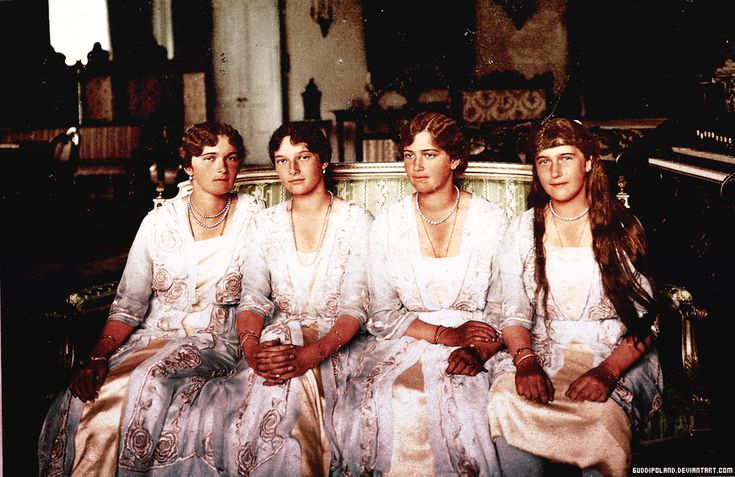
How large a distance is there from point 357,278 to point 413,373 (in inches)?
19.0

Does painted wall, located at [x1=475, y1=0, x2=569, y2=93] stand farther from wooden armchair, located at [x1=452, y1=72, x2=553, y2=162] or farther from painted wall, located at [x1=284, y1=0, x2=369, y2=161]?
wooden armchair, located at [x1=452, y1=72, x2=553, y2=162]

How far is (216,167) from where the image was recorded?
8.58ft

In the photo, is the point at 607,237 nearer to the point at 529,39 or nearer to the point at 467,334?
the point at 467,334

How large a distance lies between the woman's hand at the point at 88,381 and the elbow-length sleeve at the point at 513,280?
4.80 feet

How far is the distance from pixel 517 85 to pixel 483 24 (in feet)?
5.33

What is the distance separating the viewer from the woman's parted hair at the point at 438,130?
244 centimetres

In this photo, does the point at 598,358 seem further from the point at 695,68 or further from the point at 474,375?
the point at 695,68

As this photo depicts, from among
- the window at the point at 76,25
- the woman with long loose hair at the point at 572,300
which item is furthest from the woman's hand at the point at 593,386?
the window at the point at 76,25

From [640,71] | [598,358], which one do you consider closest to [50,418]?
[598,358]

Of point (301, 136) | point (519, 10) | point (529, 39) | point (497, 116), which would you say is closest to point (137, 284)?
point (301, 136)

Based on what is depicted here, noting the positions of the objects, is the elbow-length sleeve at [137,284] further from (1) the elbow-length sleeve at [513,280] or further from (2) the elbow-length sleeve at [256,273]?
(1) the elbow-length sleeve at [513,280]

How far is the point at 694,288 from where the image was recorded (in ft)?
9.58

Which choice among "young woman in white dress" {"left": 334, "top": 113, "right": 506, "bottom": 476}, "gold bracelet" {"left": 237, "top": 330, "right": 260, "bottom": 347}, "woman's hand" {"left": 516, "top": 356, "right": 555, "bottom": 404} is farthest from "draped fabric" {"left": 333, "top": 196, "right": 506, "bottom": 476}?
"gold bracelet" {"left": 237, "top": 330, "right": 260, "bottom": 347}

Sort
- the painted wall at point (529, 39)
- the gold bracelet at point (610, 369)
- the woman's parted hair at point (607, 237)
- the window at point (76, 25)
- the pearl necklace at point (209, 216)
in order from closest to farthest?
the gold bracelet at point (610, 369), the woman's parted hair at point (607, 237), the pearl necklace at point (209, 216), the window at point (76, 25), the painted wall at point (529, 39)
